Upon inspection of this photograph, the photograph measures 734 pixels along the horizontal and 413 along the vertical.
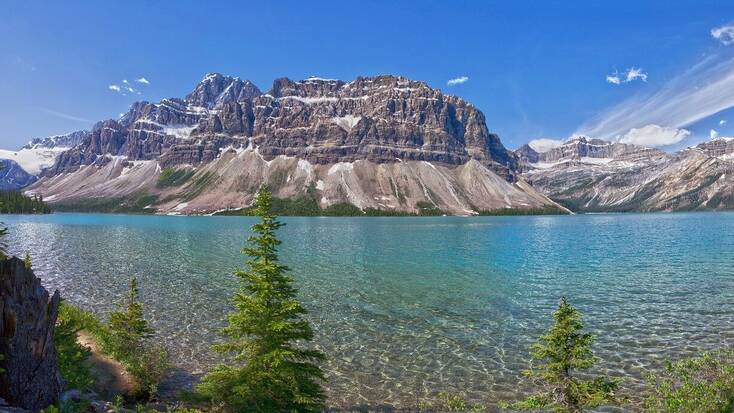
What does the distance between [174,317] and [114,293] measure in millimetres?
15716

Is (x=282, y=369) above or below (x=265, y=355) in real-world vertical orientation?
below

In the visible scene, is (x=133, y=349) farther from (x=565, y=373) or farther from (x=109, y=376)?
(x=565, y=373)

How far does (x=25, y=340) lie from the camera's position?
12.0 metres

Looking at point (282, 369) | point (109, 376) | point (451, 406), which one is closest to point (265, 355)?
point (282, 369)

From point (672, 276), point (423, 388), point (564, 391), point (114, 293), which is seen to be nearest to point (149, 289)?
point (114, 293)

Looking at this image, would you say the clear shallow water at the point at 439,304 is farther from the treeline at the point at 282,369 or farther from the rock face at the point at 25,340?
the rock face at the point at 25,340

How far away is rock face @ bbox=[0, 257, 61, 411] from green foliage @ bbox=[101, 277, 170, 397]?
7.86 metres

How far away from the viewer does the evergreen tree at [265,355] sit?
53.8ft

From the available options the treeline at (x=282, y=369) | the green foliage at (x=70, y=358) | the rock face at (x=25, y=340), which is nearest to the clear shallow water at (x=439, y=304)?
the treeline at (x=282, y=369)

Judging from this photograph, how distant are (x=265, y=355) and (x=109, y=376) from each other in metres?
10.3

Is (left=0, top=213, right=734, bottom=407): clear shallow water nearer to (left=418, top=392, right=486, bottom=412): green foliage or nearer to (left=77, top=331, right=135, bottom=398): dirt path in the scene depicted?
(left=418, top=392, right=486, bottom=412): green foliage

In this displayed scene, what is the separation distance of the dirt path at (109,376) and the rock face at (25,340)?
7.23m

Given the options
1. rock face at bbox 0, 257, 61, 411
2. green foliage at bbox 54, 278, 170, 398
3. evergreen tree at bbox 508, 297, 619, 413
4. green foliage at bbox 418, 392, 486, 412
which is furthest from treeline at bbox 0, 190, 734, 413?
rock face at bbox 0, 257, 61, 411

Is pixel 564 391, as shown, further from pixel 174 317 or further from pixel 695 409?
pixel 174 317
